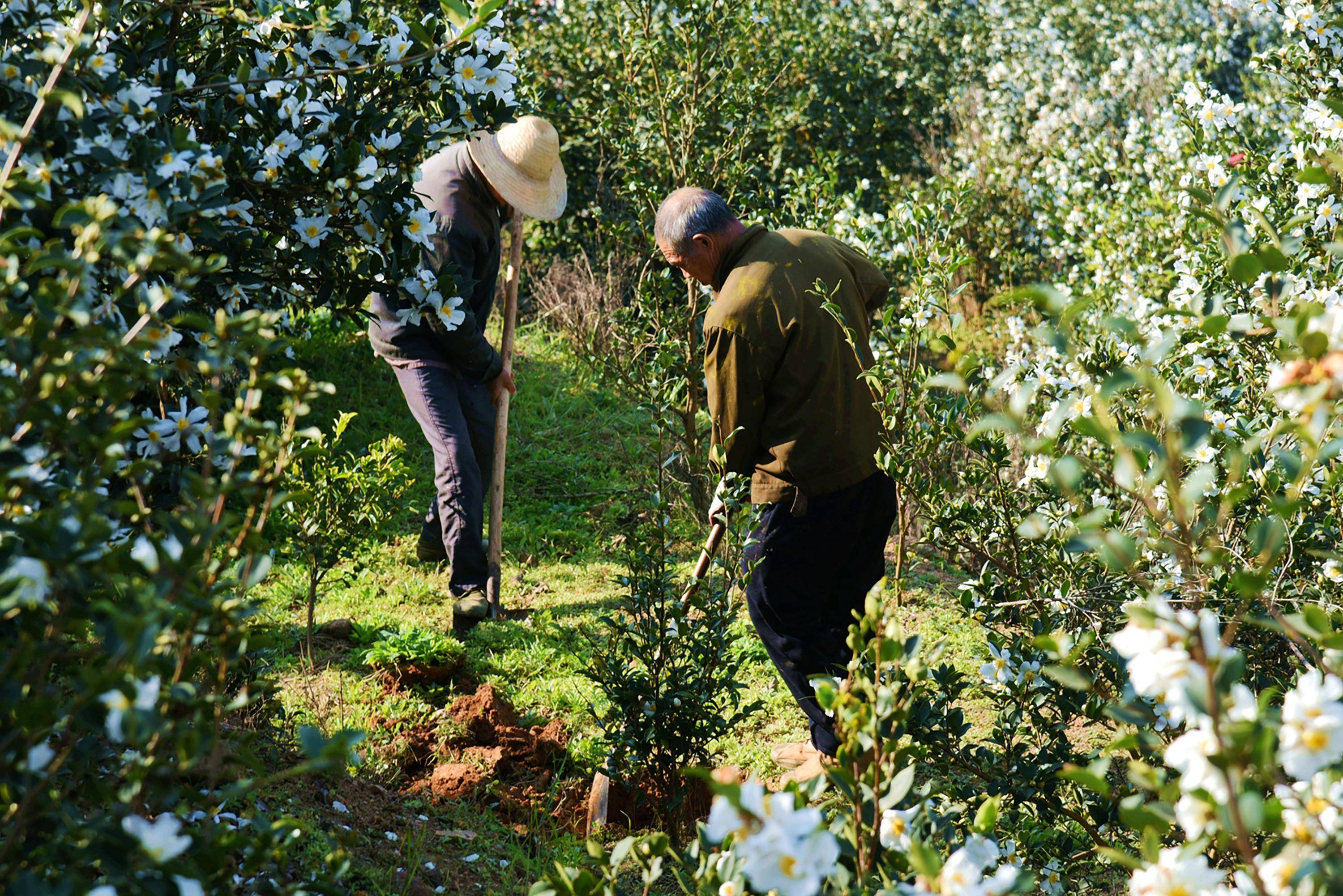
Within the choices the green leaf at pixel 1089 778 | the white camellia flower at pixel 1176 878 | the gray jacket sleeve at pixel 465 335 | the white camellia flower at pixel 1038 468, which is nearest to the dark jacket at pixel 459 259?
the gray jacket sleeve at pixel 465 335

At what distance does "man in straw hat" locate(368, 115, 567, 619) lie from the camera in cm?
452

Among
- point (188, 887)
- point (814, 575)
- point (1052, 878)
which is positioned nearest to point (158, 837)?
point (188, 887)

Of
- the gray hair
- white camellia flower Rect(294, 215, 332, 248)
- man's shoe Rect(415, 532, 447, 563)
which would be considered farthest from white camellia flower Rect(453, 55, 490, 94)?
man's shoe Rect(415, 532, 447, 563)

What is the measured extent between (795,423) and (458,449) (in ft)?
5.93

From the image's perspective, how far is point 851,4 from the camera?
11.4m

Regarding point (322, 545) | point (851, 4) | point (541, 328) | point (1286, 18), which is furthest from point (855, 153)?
point (322, 545)

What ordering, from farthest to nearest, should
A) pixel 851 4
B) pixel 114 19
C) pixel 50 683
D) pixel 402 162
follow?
pixel 851 4
pixel 402 162
pixel 114 19
pixel 50 683

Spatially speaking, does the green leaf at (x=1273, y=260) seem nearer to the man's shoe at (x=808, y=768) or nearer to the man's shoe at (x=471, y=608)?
the man's shoe at (x=808, y=768)

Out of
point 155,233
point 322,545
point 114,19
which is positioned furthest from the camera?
point 322,545

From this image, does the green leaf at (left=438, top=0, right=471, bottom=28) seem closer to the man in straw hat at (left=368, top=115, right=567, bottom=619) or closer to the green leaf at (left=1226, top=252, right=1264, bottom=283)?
the green leaf at (left=1226, top=252, right=1264, bottom=283)

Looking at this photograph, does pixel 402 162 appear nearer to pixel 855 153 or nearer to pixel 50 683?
pixel 50 683

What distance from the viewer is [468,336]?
453cm

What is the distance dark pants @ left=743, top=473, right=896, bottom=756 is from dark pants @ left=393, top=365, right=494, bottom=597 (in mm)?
1603

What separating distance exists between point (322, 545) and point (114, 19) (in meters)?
2.54
